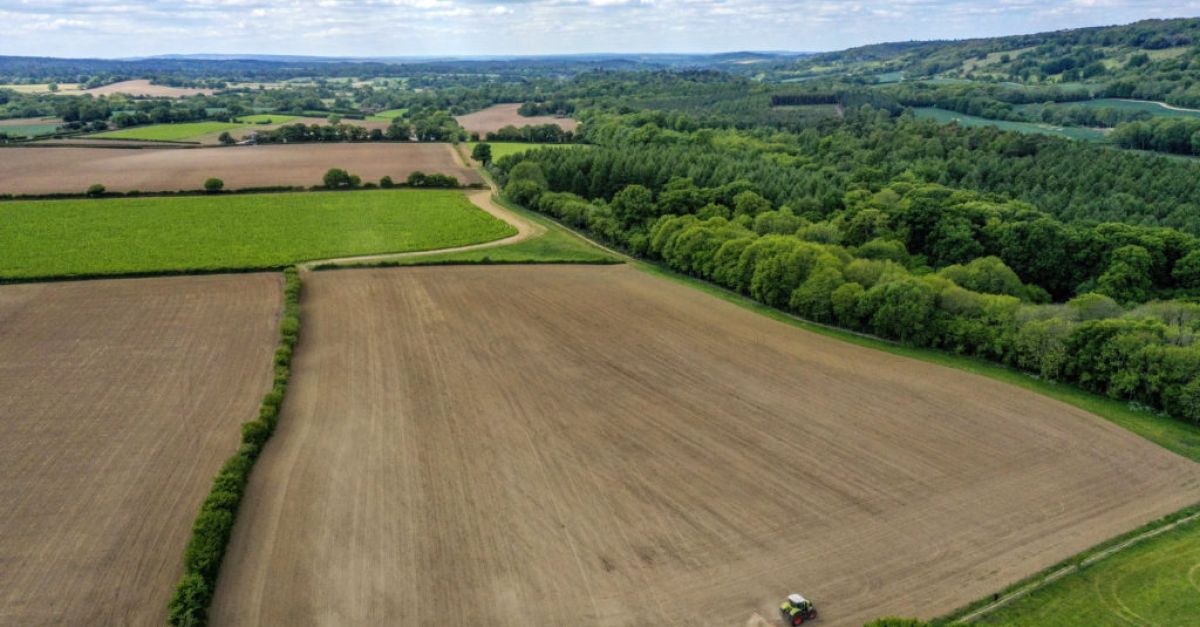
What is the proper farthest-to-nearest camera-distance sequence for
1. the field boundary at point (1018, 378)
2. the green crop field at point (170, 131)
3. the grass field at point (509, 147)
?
the green crop field at point (170, 131)
the grass field at point (509, 147)
the field boundary at point (1018, 378)

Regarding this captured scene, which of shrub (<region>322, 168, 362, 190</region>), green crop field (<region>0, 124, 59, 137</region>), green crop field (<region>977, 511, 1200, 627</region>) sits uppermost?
green crop field (<region>0, 124, 59, 137</region>)

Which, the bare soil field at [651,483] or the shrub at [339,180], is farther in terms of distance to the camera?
the shrub at [339,180]

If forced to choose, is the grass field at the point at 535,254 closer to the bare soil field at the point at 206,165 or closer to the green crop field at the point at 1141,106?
the bare soil field at the point at 206,165

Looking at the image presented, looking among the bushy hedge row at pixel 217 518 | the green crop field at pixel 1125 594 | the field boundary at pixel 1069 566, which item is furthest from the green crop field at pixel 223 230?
the green crop field at pixel 1125 594

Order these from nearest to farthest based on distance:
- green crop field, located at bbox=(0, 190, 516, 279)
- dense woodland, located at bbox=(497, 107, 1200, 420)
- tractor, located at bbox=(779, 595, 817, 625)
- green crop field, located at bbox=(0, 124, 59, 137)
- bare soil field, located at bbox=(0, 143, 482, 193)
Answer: tractor, located at bbox=(779, 595, 817, 625), dense woodland, located at bbox=(497, 107, 1200, 420), green crop field, located at bbox=(0, 190, 516, 279), bare soil field, located at bbox=(0, 143, 482, 193), green crop field, located at bbox=(0, 124, 59, 137)

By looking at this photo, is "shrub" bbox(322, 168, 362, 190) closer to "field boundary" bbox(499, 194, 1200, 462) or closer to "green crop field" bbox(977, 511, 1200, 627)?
"field boundary" bbox(499, 194, 1200, 462)

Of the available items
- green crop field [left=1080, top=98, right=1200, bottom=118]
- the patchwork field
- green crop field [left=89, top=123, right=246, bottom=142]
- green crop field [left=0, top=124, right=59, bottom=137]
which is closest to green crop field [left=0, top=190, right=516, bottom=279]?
green crop field [left=89, top=123, right=246, bottom=142]

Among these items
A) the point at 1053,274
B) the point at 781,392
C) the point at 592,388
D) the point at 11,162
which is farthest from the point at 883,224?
the point at 11,162
